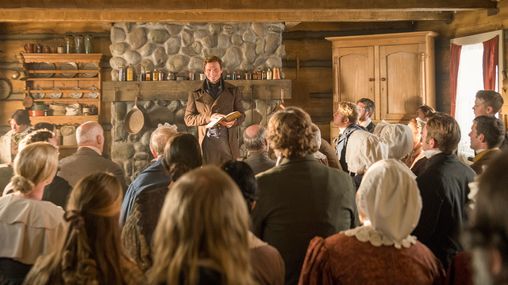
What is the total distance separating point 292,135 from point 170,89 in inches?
220

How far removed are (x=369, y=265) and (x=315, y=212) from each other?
616 millimetres

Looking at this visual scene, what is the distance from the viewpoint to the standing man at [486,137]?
365cm

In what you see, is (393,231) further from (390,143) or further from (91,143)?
(91,143)

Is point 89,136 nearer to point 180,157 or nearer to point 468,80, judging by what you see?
point 180,157

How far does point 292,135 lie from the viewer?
281cm

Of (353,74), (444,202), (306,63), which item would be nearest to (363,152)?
(444,202)

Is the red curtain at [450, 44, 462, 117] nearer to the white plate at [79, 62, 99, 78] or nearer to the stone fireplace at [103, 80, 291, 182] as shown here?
the stone fireplace at [103, 80, 291, 182]

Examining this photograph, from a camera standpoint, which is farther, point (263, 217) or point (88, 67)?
point (88, 67)

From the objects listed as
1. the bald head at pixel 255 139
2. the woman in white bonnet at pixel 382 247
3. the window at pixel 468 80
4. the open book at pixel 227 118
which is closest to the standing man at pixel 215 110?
the open book at pixel 227 118

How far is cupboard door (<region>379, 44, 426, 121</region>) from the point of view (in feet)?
27.7

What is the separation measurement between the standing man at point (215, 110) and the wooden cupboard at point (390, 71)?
2.85 metres

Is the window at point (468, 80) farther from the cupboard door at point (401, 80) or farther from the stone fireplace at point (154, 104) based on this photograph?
the stone fireplace at point (154, 104)

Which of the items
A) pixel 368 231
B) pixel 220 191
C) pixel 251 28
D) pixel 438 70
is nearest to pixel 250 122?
pixel 251 28

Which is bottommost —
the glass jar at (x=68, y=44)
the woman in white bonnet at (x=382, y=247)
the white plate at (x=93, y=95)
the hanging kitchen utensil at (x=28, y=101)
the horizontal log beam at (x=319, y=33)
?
the woman in white bonnet at (x=382, y=247)
